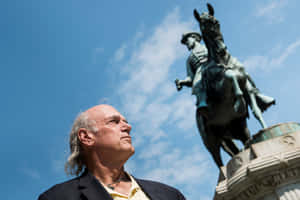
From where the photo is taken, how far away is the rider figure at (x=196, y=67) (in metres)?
7.80

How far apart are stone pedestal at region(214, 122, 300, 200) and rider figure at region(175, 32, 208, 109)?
205 cm

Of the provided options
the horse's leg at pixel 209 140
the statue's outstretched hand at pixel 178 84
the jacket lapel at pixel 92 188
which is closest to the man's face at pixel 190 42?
the statue's outstretched hand at pixel 178 84

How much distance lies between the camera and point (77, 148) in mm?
2562

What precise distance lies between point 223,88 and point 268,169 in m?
2.55

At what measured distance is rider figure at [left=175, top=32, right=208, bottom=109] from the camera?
780 cm

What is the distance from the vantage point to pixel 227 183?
230 inches

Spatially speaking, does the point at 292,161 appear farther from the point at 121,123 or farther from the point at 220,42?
the point at 121,123

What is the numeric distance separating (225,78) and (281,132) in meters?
1.88

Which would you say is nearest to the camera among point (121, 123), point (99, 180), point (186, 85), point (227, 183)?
point (99, 180)

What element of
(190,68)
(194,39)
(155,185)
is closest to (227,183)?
(155,185)

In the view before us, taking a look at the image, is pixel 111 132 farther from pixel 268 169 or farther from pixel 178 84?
pixel 178 84

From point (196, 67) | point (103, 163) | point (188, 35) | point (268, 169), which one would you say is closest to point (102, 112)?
point (103, 163)

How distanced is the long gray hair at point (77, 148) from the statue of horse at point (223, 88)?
4.94 metres

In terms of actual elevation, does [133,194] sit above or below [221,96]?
below
